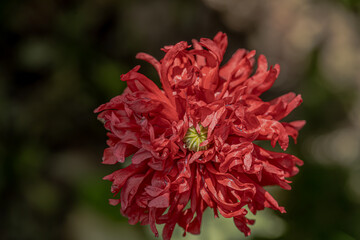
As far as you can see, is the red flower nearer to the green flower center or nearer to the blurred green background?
the green flower center

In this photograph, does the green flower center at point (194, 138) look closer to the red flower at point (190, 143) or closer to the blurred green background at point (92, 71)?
the red flower at point (190, 143)

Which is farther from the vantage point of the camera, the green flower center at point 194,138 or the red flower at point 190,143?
the green flower center at point 194,138

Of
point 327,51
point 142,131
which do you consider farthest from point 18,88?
point 327,51

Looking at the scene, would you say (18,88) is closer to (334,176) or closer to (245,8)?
(245,8)

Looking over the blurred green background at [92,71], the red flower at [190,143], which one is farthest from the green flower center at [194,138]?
the blurred green background at [92,71]

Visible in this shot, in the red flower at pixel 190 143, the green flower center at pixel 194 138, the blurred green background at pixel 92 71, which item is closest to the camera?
the red flower at pixel 190 143

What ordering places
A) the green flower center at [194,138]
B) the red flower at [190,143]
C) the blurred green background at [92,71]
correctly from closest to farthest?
1. the red flower at [190,143]
2. the green flower center at [194,138]
3. the blurred green background at [92,71]
